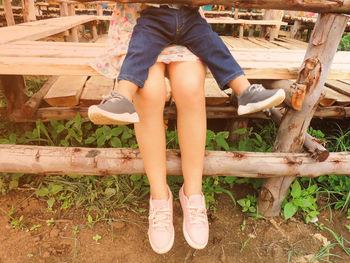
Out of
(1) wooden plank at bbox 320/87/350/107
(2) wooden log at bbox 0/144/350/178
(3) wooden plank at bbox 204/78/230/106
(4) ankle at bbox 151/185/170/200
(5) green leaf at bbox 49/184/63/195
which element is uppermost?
(1) wooden plank at bbox 320/87/350/107

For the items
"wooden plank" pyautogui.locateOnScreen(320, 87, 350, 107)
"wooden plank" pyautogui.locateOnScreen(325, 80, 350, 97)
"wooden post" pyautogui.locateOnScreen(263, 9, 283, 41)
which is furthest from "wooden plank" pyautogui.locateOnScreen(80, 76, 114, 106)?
"wooden post" pyautogui.locateOnScreen(263, 9, 283, 41)

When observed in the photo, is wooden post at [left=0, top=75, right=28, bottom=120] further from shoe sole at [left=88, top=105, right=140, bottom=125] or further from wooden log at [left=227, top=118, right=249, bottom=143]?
wooden log at [left=227, top=118, right=249, bottom=143]

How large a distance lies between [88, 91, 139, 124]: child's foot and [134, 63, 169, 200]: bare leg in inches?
6.1

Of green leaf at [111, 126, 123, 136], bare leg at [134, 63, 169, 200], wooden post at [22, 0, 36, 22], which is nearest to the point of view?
bare leg at [134, 63, 169, 200]

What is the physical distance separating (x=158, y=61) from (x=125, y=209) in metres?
1.07

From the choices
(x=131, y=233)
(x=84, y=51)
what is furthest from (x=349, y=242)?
(x=84, y=51)

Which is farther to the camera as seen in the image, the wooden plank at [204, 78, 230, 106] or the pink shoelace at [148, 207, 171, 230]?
the wooden plank at [204, 78, 230, 106]

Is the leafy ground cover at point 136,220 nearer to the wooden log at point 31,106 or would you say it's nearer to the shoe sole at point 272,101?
the wooden log at point 31,106

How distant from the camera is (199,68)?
1411 mm

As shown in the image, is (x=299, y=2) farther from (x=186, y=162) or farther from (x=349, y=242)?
(x=349, y=242)

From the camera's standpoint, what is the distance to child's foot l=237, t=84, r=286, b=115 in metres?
1.21

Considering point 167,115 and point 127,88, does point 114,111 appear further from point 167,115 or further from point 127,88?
point 167,115

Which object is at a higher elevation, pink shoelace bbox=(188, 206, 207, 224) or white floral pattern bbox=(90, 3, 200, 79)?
white floral pattern bbox=(90, 3, 200, 79)

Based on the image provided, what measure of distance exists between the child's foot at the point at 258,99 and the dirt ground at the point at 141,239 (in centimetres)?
93
